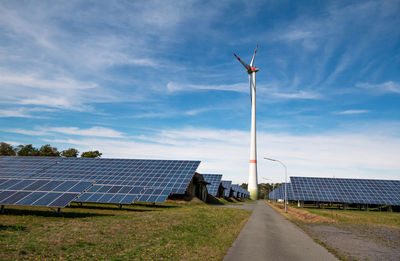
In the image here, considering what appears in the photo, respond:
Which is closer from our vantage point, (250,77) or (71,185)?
(71,185)

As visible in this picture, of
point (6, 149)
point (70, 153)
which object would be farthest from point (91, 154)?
point (6, 149)

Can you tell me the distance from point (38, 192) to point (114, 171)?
25.0 m

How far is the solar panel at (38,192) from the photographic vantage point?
60.2 ft

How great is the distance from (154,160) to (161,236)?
37.3 meters

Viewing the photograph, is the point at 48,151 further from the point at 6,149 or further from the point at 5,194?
the point at 5,194

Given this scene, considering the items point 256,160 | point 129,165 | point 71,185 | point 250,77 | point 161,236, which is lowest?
point 161,236

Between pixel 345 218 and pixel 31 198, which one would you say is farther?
pixel 345 218

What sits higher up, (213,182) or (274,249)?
(213,182)

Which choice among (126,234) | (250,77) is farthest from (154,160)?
(250,77)

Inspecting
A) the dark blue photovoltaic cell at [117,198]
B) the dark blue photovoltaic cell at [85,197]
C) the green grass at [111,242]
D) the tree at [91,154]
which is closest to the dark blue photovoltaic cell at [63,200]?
the green grass at [111,242]

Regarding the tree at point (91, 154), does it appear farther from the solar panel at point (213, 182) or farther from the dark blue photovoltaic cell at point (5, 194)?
the dark blue photovoltaic cell at point (5, 194)

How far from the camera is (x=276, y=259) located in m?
10.8

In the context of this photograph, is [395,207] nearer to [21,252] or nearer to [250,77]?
[250,77]

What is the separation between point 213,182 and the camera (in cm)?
6756
